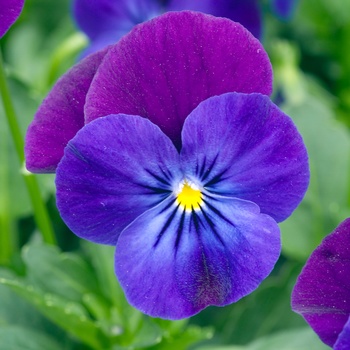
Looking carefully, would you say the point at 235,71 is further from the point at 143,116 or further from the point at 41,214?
the point at 41,214

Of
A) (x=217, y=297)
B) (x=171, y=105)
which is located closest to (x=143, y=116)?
(x=171, y=105)

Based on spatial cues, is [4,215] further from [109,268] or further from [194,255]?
[194,255]

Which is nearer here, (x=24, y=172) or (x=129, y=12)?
(x=24, y=172)

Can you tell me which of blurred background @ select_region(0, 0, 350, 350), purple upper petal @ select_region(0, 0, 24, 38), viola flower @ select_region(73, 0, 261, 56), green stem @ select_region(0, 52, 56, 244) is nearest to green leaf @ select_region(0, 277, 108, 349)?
blurred background @ select_region(0, 0, 350, 350)

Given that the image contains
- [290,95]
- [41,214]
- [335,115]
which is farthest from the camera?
[335,115]

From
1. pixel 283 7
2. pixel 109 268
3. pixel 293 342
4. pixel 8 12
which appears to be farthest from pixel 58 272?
pixel 283 7

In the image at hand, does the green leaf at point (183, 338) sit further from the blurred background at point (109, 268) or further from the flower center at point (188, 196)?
the flower center at point (188, 196)

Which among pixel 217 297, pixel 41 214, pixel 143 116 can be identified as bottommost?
pixel 41 214
